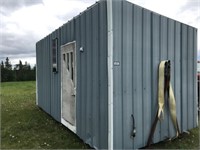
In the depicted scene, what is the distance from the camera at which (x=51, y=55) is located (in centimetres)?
555

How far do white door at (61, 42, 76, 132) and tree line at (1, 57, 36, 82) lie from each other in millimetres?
16641

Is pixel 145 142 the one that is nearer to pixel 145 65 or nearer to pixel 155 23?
pixel 145 65

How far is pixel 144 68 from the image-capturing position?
10.9 ft

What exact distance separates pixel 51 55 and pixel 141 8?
10.4 feet

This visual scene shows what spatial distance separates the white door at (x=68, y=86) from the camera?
13.6 ft

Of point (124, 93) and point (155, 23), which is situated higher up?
point (155, 23)

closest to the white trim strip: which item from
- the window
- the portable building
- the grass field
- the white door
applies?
the portable building

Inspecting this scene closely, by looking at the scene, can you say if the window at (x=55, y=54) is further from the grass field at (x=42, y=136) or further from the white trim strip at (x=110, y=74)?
the white trim strip at (x=110, y=74)

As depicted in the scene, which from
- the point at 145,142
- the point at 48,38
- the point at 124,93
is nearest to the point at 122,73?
the point at 124,93

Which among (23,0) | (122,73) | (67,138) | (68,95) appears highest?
(23,0)

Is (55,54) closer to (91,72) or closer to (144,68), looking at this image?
(91,72)

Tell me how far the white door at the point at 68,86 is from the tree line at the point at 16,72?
16.6 meters

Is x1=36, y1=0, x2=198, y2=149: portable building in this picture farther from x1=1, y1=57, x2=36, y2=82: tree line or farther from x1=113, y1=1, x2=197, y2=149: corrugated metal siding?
x1=1, y1=57, x2=36, y2=82: tree line

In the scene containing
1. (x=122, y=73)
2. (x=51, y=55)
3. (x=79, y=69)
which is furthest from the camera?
(x=51, y=55)
